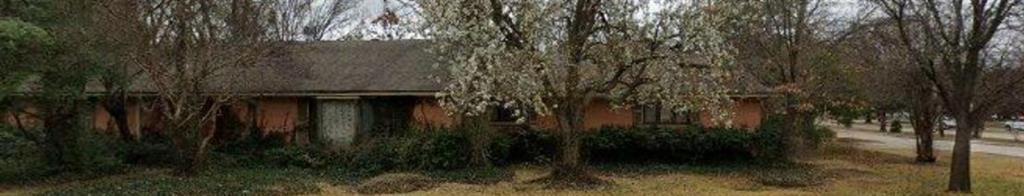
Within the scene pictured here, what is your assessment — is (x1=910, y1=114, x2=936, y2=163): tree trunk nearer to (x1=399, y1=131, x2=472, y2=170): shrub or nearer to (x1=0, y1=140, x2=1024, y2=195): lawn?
(x1=0, y1=140, x2=1024, y2=195): lawn

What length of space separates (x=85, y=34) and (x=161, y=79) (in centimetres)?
163

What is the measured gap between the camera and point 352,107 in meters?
23.1

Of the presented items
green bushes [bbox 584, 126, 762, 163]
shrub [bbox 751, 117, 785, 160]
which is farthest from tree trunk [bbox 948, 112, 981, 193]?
green bushes [bbox 584, 126, 762, 163]

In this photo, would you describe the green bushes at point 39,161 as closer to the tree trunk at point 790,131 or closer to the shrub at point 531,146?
the shrub at point 531,146

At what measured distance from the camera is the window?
77.2 feet

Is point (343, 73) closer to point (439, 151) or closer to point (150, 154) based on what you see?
point (150, 154)

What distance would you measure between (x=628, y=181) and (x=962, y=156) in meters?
6.30

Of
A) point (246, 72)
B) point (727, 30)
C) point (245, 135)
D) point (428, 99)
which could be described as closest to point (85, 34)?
point (246, 72)

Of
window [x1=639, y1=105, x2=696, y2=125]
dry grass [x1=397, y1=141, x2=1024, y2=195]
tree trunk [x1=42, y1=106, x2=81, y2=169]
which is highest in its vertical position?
window [x1=639, y1=105, x2=696, y2=125]

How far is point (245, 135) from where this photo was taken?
2367cm

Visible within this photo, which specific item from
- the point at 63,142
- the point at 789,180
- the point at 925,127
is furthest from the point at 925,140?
the point at 63,142

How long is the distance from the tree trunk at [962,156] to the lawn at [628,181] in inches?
18.3

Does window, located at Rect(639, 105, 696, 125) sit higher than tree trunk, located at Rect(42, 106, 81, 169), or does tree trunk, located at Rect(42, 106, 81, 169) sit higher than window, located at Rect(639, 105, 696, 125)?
Answer: window, located at Rect(639, 105, 696, 125)

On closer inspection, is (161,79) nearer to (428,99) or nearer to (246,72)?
(246,72)
